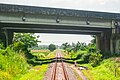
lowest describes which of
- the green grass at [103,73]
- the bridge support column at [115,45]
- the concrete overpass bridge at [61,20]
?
the green grass at [103,73]

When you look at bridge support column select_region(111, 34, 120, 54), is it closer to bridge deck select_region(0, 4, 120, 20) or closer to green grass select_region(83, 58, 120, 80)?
bridge deck select_region(0, 4, 120, 20)

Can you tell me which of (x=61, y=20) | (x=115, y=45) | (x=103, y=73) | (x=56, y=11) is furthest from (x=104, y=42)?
(x=103, y=73)

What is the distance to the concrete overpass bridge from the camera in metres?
36.2

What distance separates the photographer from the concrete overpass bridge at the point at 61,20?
36.2 meters

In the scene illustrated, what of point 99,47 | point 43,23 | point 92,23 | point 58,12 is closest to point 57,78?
point 43,23

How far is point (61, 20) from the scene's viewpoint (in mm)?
39719

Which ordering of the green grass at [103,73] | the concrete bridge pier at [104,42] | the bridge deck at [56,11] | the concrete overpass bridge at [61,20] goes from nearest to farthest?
the green grass at [103,73] < the concrete overpass bridge at [61,20] < the bridge deck at [56,11] < the concrete bridge pier at [104,42]

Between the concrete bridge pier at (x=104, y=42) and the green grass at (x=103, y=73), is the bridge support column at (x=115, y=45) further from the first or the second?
the green grass at (x=103, y=73)

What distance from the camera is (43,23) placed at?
123ft

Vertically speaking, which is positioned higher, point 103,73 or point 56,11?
point 56,11

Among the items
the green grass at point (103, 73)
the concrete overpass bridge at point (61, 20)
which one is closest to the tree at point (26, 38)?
the concrete overpass bridge at point (61, 20)

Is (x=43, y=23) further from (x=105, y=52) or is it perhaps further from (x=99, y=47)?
(x=99, y=47)

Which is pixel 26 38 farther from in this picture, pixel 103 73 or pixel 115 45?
pixel 103 73

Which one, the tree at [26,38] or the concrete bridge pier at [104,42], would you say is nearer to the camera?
the concrete bridge pier at [104,42]
